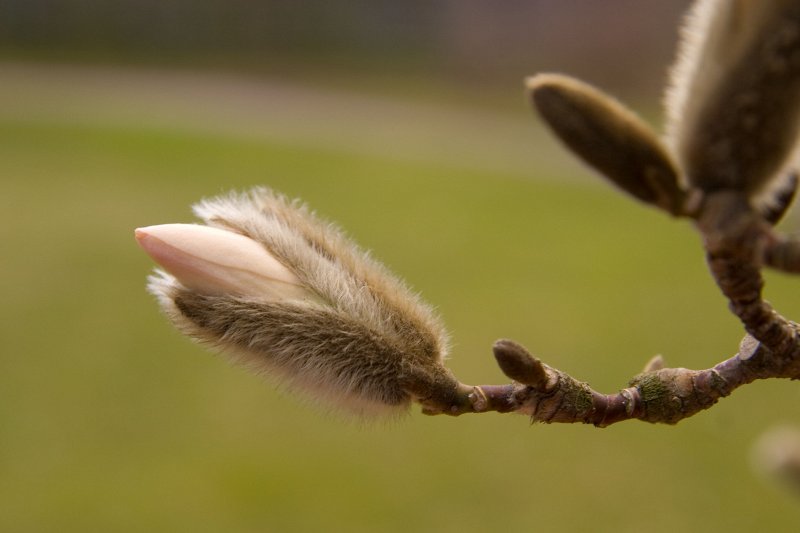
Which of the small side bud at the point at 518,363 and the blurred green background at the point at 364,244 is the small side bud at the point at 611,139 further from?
the blurred green background at the point at 364,244

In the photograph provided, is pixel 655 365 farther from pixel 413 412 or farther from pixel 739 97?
pixel 413 412

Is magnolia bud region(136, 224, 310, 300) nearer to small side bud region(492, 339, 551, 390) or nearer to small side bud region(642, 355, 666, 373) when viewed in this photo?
small side bud region(492, 339, 551, 390)

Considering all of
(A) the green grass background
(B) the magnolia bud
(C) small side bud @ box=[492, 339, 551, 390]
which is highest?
(B) the magnolia bud

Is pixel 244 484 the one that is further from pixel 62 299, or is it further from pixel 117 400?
Result: pixel 62 299

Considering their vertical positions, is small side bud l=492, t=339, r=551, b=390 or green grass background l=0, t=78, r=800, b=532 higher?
small side bud l=492, t=339, r=551, b=390

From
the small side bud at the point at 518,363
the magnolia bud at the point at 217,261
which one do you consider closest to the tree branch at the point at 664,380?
the small side bud at the point at 518,363

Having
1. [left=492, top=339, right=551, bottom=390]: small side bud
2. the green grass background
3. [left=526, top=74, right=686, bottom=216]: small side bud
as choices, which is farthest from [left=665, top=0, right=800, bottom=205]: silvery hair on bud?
the green grass background

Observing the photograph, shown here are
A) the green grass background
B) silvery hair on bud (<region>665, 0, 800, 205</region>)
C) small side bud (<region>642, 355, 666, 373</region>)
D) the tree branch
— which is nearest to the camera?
silvery hair on bud (<region>665, 0, 800, 205</region>)
